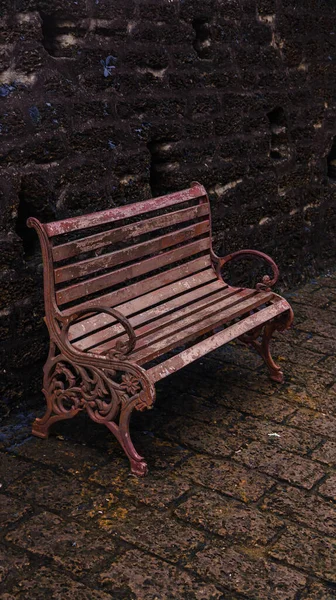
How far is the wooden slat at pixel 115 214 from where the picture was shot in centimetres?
354

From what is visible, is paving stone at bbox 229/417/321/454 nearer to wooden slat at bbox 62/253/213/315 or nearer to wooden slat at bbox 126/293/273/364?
wooden slat at bbox 126/293/273/364

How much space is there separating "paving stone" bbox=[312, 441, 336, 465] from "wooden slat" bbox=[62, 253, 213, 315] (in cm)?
117

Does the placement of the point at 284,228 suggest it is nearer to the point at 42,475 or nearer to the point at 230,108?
A: the point at 230,108

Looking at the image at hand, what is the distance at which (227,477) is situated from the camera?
350cm

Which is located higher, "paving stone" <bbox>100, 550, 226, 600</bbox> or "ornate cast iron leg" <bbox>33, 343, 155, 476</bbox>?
"ornate cast iron leg" <bbox>33, 343, 155, 476</bbox>

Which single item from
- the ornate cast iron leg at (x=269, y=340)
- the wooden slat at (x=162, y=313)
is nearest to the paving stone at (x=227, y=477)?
the wooden slat at (x=162, y=313)

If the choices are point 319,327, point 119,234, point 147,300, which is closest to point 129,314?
point 147,300

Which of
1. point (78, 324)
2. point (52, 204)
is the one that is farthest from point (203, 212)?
point (78, 324)

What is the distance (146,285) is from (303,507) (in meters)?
1.40

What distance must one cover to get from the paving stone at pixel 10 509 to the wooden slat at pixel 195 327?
0.77 meters

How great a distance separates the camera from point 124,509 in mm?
3221

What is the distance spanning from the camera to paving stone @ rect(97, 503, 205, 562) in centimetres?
298

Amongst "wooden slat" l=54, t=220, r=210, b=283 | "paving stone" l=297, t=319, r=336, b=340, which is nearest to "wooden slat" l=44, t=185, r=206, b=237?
"wooden slat" l=54, t=220, r=210, b=283

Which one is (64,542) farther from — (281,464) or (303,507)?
(281,464)
